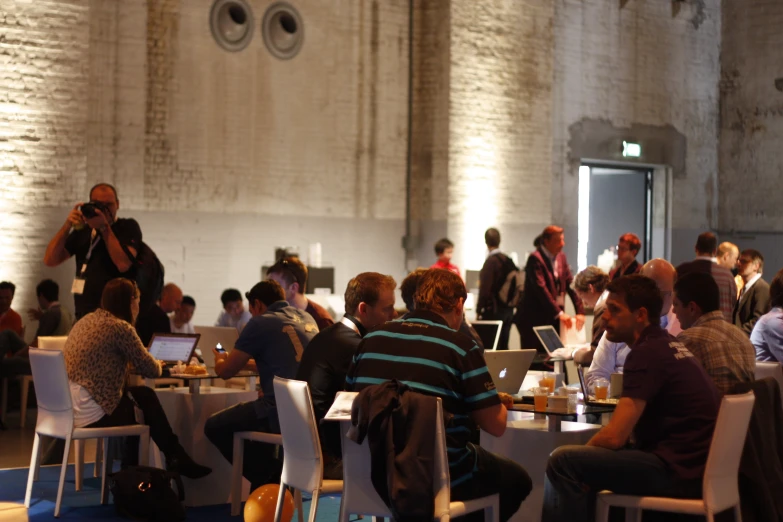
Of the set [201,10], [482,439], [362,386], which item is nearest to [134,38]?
[201,10]

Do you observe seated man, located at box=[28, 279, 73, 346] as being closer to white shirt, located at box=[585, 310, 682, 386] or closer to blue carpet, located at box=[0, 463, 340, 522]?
Result: blue carpet, located at box=[0, 463, 340, 522]

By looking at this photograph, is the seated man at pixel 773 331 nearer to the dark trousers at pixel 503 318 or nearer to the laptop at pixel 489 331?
the laptop at pixel 489 331

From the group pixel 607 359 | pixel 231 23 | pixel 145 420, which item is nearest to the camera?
pixel 607 359

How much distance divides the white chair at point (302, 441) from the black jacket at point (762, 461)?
1617 millimetres

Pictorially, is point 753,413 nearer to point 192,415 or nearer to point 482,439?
point 482,439

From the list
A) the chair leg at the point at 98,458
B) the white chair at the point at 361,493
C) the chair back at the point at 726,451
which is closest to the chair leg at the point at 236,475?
the chair leg at the point at 98,458

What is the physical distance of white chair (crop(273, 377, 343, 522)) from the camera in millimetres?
4504

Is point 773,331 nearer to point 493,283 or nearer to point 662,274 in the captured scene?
point 662,274

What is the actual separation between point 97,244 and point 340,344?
9.89 feet

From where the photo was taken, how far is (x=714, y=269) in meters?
8.85

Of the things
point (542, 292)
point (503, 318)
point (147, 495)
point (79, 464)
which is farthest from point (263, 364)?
point (503, 318)

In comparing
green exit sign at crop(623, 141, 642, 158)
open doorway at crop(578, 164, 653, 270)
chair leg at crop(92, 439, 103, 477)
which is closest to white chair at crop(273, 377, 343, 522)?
chair leg at crop(92, 439, 103, 477)

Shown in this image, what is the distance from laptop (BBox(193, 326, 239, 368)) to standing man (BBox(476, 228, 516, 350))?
3.83 meters

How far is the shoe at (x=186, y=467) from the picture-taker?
20.1 ft
